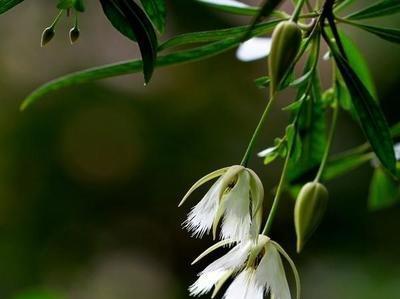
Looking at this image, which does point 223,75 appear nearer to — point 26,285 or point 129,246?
point 129,246

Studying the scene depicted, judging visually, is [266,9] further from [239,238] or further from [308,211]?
[308,211]

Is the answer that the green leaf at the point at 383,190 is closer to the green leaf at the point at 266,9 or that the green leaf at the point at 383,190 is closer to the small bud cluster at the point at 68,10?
the small bud cluster at the point at 68,10

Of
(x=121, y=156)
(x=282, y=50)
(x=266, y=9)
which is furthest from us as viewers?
(x=121, y=156)

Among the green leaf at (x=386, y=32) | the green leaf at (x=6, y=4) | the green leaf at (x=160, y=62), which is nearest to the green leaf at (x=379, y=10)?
the green leaf at (x=386, y=32)

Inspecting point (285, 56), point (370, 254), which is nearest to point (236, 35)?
point (285, 56)

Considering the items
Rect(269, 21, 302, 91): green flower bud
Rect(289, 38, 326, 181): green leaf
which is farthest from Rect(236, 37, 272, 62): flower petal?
Rect(269, 21, 302, 91): green flower bud

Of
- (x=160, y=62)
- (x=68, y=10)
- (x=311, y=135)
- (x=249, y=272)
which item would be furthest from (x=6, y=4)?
(x=311, y=135)

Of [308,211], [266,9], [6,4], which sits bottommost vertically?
[308,211]

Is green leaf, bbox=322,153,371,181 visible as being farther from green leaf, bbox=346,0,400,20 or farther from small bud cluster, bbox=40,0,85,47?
small bud cluster, bbox=40,0,85,47
